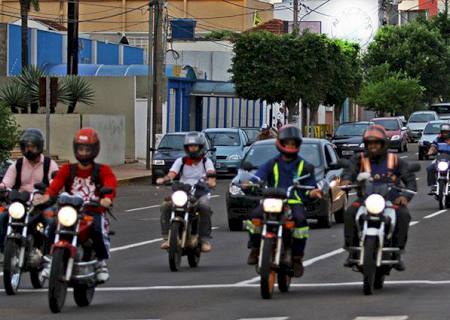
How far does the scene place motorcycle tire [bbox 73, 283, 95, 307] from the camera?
13.2 metres

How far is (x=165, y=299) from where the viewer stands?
14.0m

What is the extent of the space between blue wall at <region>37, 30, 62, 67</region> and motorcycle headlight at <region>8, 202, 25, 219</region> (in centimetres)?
4848

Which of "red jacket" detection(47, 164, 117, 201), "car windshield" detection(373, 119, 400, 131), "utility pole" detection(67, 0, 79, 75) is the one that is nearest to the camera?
"red jacket" detection(47, 164, 117, 201)

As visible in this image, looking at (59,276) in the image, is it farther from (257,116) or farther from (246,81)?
(257,116)

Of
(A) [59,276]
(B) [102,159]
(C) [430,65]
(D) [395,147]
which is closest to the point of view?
(A) [59,276]

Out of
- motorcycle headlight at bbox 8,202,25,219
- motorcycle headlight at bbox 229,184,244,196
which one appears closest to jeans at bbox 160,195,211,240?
motorcycle headlight at bbox 8,202,25,219

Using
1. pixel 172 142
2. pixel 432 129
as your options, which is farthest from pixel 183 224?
pixel 432 129

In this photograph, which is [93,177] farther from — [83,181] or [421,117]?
[421,117]

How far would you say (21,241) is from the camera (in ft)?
47.6

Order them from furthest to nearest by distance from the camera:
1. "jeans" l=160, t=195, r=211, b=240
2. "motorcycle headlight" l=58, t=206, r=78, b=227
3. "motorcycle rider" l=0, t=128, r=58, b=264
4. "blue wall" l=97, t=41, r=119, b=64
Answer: "blue wall" l=97, t=41, r=119, b=64, "jeans" l=160, t=195, r=211, b=240, "motorcycle rider" l=0, t=128, r=58, b=264, "motorcycle headlight" l=58, t=206, r=78, b=227

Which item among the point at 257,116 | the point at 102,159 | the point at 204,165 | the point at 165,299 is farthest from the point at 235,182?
the point at 257,116

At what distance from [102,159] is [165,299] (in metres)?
33.2

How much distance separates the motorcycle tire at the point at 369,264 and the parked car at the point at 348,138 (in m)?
37.5

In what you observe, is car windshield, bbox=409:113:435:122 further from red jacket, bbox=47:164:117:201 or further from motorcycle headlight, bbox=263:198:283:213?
red jacket, bbox=47:164:117:201
